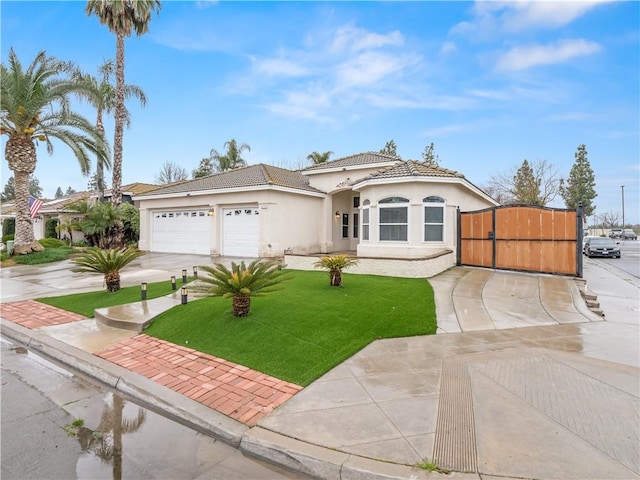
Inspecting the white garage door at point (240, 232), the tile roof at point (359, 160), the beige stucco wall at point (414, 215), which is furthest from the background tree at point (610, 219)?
the white garage door at point (240, 232)

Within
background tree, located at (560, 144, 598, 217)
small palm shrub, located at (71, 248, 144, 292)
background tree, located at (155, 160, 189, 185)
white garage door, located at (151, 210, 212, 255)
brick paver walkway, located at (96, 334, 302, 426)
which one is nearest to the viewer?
brick paver walkway, located at (96, 334, 302, 426)

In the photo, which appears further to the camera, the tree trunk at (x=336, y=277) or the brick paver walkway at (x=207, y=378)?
the tree trunk at (x=336, y=277)

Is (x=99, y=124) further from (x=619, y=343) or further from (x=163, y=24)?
(x=619, y=343)

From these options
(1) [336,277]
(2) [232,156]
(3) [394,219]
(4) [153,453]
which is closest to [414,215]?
(3) [394,219]

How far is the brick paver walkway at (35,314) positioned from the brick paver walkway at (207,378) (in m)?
2.95

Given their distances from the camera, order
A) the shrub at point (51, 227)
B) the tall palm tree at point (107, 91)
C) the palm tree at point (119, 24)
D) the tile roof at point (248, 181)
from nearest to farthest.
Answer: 1. the tile roof at point (248, 181)
2. the palm tree at point (119, 24)
3. the tall palm tree at point (107, 91)
4. the shrub at point (51, 227)

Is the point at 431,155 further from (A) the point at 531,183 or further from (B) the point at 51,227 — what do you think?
(B) the point at 51,227

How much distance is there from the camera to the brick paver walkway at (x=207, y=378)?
13.9ft

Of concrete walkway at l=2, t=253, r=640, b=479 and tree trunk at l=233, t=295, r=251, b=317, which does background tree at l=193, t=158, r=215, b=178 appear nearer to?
concrete walkway at l=2, t=253, r=640, b=479

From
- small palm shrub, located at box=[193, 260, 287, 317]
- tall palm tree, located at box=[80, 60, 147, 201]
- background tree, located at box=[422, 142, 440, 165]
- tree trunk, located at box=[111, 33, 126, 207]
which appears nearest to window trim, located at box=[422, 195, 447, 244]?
small palm shrub, located at box=[193, 260, 287, 317]

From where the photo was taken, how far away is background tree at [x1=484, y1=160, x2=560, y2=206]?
1435 inches

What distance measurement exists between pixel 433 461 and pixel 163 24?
2862cm

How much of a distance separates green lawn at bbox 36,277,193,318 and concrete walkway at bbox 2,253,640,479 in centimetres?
168

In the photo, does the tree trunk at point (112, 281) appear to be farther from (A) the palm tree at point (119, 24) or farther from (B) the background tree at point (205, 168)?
(B) the background tree at point (205, 168)
